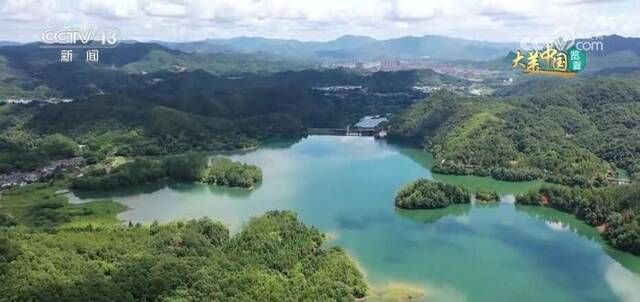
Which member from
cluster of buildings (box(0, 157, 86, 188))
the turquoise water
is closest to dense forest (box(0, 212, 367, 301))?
the turquoise water

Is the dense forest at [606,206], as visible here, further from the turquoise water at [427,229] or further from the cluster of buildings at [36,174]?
the cluster of buildings at [36,174]

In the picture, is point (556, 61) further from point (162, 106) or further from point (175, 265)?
point (162, 106)

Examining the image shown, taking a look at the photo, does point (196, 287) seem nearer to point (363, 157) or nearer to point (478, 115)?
point (363, 157)

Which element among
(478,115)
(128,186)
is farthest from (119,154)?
(478,115)

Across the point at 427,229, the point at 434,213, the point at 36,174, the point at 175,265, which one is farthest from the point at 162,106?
the point at 175,265

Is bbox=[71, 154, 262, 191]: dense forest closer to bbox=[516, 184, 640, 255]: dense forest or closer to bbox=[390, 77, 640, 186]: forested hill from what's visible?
bbox=[390, 77, 640, 186]: forested hill

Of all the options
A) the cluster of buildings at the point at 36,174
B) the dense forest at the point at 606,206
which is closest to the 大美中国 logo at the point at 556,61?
the dense forest at the point at 606,206

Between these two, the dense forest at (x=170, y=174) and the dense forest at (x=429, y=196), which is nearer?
the dense forest at (x=429, y=196)
